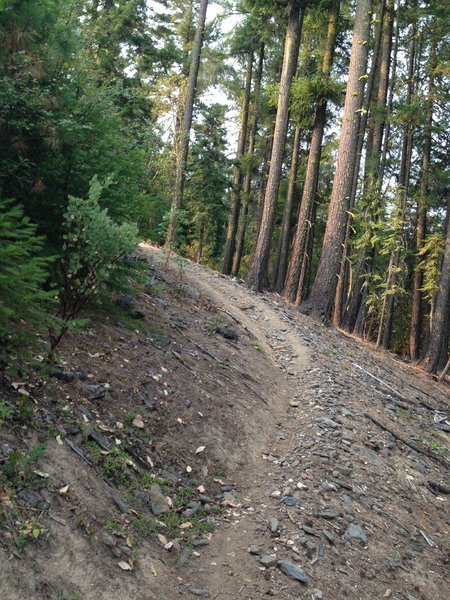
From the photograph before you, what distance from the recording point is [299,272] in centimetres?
1587

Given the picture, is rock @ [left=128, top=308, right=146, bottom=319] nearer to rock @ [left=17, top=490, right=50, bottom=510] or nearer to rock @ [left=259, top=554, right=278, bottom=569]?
rock @ [left=17, top=490, right=50, bottom=510]

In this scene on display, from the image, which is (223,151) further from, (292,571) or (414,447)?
(292,571)

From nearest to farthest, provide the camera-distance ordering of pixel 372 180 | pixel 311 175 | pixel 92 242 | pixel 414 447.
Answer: pixel 92 242
pixel 414 447
pixel 311 175
pixel 372 180

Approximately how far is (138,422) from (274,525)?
1717 mm

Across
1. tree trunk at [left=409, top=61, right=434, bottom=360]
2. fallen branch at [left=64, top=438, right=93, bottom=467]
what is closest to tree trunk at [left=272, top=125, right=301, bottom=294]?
tree trunk at [left=409, top=61, right=434, bottom=360]

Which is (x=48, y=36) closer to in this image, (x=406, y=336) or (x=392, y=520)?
(x=392, y=520)

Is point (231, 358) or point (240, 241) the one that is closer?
point (231, 358)

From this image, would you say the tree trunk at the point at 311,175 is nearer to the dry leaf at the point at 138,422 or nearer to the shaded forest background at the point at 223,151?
the shaded forest background at the point at 223,151

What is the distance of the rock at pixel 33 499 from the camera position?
3092 mm

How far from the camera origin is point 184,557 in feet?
12.0

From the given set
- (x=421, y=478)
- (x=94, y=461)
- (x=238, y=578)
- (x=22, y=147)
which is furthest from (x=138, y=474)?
(x=421, y=478)

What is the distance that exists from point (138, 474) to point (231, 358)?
3.82m

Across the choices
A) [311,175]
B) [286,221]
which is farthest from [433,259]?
[311,175]

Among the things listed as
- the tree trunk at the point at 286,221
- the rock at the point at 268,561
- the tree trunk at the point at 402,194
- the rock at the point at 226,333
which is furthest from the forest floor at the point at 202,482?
the tree trunk at the point at 286,221
